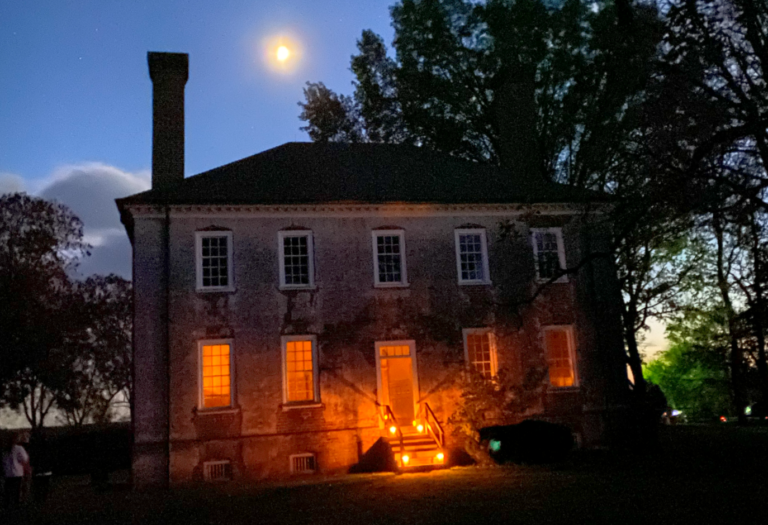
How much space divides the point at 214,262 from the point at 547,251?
10.2 metres

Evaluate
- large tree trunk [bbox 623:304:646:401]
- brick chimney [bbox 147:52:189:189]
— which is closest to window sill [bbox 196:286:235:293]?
brick chimney [bbox 147:52:189:189]

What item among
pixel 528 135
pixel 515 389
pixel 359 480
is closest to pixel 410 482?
pixel 359 480

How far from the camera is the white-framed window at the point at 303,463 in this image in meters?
21.4

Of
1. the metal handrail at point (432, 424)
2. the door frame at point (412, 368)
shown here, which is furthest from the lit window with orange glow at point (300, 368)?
the metal handrail at point (432, 424)

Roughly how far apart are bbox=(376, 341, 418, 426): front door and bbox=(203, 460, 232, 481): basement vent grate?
4.85 metres

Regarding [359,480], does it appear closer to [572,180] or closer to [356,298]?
[356,298]

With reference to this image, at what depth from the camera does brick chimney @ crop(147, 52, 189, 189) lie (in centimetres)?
2302

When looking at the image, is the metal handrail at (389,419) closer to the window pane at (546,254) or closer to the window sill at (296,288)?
the window sill at (296,288)

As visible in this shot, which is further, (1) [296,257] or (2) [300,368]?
(1) [296,257]

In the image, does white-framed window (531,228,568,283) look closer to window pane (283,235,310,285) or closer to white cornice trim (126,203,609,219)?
white cornice trim (126,203,609,219)

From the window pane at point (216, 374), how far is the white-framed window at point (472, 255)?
294 inches

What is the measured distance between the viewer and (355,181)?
2417 cm

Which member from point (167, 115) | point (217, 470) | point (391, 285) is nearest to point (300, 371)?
point (217, 470)

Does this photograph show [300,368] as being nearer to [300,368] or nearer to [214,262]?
[300,368]
